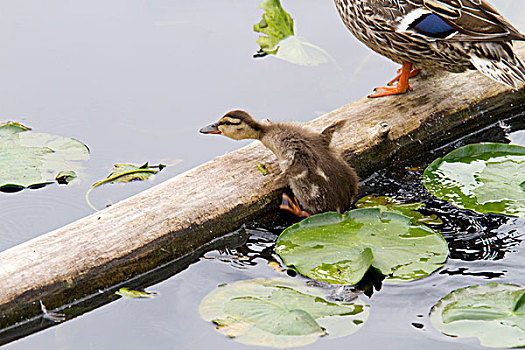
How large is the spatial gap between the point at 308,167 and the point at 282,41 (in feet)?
7.37

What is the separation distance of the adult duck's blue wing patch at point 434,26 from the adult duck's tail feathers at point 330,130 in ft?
2.45

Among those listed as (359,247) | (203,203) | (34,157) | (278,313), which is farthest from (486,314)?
(34,157)

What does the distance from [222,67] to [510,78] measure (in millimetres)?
2284

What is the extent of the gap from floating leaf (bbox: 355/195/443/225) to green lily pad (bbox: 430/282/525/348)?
0.63 metres

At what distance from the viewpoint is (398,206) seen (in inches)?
161

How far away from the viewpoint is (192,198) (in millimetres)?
3799

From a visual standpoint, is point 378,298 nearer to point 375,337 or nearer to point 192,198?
point 375,337

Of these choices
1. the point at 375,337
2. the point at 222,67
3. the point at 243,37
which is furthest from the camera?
the point at 243,37

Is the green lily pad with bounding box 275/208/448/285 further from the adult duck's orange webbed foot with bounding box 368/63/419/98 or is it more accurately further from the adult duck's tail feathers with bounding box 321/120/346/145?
the adult duck's orange webbed foot with bounding box 368/63/419/98

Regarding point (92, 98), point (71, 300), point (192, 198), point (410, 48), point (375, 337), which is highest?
point (92, 98)

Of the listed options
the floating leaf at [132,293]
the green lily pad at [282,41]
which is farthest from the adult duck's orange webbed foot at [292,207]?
the green lily pad at [282,41]

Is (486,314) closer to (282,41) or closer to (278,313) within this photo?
(278,313)

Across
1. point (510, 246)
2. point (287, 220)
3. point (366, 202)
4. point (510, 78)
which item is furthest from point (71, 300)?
point (510, 78)

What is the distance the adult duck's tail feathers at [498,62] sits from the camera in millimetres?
4203
